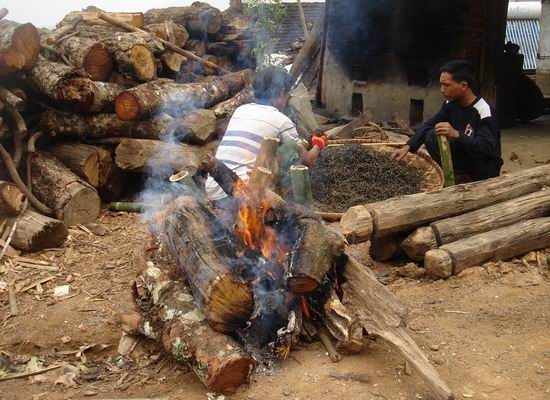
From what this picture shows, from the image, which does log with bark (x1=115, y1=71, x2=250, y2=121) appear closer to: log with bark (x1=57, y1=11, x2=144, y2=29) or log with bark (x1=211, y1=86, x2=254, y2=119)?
log with bark (x1=211, y1=86, x2=254, y2=119)

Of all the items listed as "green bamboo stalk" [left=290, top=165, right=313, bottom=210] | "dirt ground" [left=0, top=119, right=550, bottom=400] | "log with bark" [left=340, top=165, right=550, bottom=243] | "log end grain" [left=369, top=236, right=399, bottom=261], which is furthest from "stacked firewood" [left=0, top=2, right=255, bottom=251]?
"log with bark" [left=340, top=165, right=550, bottom=243]

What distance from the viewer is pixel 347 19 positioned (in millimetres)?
11836

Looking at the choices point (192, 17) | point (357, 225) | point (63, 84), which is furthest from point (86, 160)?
point (192, 17)

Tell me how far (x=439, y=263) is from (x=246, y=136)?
6.59 ft

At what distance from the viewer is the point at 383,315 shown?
3.69m

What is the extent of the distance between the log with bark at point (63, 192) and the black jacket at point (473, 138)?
386cm

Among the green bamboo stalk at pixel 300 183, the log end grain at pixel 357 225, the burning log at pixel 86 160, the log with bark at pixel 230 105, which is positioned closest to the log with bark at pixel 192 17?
the log with bark at pixel 230 105

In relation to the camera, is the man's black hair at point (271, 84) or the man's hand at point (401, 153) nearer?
the man's black hair at point (271, 84)

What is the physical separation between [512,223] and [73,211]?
4607mm

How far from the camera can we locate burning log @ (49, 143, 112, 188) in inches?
268

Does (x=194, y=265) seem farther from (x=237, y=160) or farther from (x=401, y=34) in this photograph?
(x=401, y=34)

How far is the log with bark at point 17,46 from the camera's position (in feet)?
20.9

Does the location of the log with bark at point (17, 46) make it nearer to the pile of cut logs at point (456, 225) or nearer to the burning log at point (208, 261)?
the burning log at point (208, 261)

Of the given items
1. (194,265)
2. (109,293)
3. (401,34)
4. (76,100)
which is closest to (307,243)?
(194,265)
